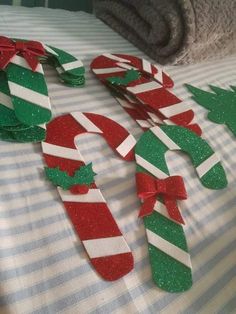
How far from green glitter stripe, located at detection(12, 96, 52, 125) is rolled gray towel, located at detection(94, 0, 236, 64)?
429 millimetres

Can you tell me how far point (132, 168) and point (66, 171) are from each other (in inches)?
4.2

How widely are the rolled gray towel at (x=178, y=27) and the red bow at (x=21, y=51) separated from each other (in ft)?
1.12

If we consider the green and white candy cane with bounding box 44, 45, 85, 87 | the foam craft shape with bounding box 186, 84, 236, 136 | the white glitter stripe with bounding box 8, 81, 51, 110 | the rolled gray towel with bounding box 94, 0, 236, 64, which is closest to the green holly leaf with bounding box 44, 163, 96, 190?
the white glitter stripe with bounding box 8, 81, 51, 110

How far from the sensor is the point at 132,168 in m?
0.54

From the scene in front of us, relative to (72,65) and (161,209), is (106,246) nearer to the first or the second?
(161,209)

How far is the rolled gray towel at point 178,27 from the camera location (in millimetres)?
817

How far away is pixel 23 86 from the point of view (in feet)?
1.78

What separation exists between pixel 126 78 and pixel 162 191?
281mm

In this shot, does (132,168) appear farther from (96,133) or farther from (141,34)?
(141,34)

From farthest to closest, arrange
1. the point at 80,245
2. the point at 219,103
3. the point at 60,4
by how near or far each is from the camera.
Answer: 1. the point at 60,4
2. the point at 219,103
3. the point at 80,245

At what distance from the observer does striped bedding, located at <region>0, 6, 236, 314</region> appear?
0.38 meters

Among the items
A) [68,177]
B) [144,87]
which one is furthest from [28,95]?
[144,87]

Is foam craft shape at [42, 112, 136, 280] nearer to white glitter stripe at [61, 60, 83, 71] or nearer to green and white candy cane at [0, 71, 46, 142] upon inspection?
green and white candy cane at [0, 71, 46, 142]

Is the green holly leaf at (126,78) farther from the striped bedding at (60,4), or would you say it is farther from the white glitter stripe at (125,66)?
the striped bedding at (60,4)
